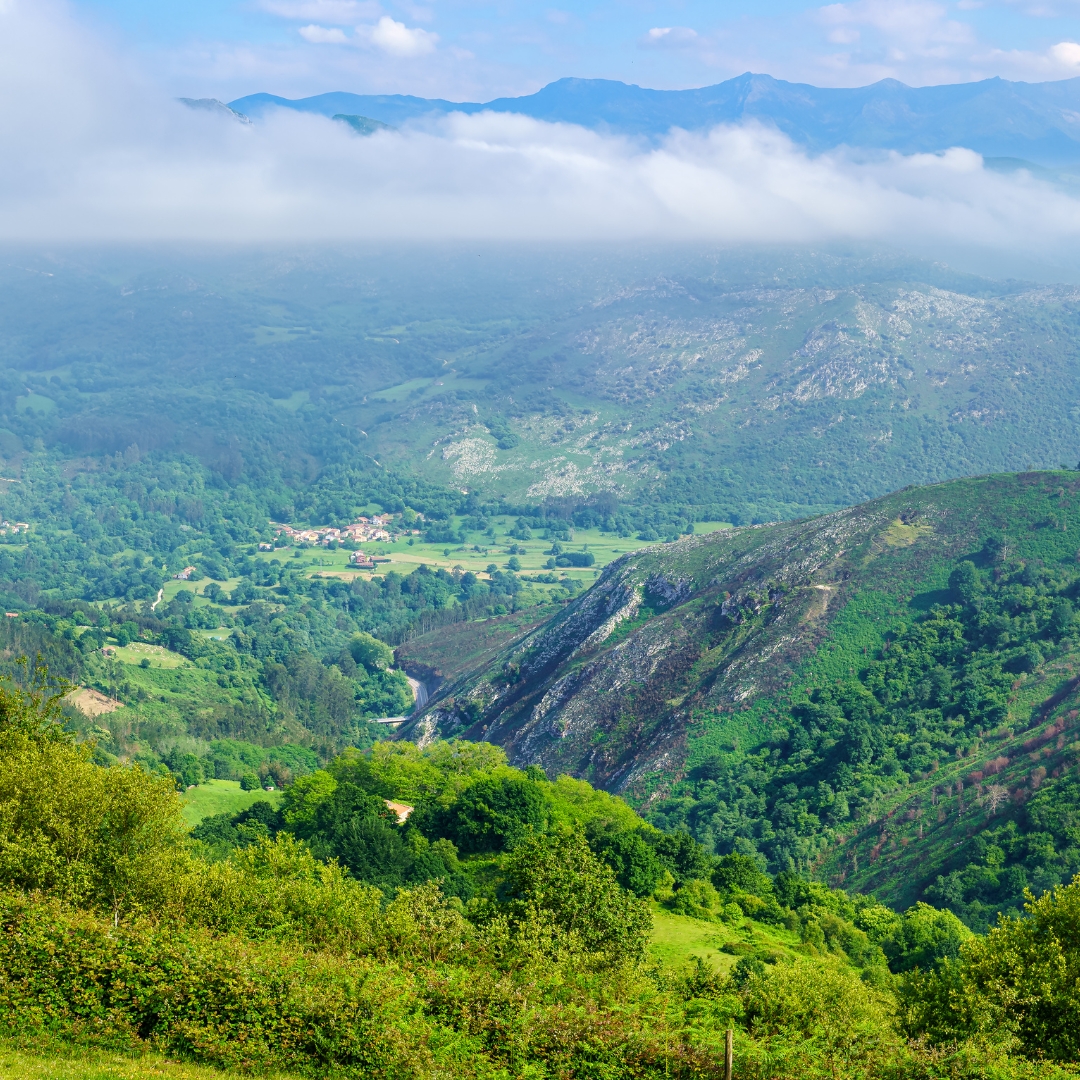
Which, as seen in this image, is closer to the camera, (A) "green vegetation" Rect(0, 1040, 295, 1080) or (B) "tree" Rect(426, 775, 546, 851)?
(A) "green vegetation" Rect(0, 1040, 295, 1080)

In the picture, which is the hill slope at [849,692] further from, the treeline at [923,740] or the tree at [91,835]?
the tree at [91,835]

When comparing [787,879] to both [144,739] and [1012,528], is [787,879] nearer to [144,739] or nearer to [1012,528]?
[1012,528]

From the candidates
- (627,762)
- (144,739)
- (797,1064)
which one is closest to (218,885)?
(797,1064)

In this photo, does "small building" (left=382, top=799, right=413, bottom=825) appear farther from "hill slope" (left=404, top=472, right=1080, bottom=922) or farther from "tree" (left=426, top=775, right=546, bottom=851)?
"hill slope" (left=404, top=472, right=1080, bottom=922)

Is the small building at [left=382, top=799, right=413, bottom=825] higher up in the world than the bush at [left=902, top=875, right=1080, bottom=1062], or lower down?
lower down

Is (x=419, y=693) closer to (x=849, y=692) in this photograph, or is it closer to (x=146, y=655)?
(x=146, y=655)

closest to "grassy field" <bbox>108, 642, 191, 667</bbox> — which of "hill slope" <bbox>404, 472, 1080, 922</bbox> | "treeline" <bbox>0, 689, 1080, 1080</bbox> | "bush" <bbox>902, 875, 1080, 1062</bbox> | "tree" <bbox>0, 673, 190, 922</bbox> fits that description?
"hill slope" <bbox>404, 472, 1080, 922</bbox>
